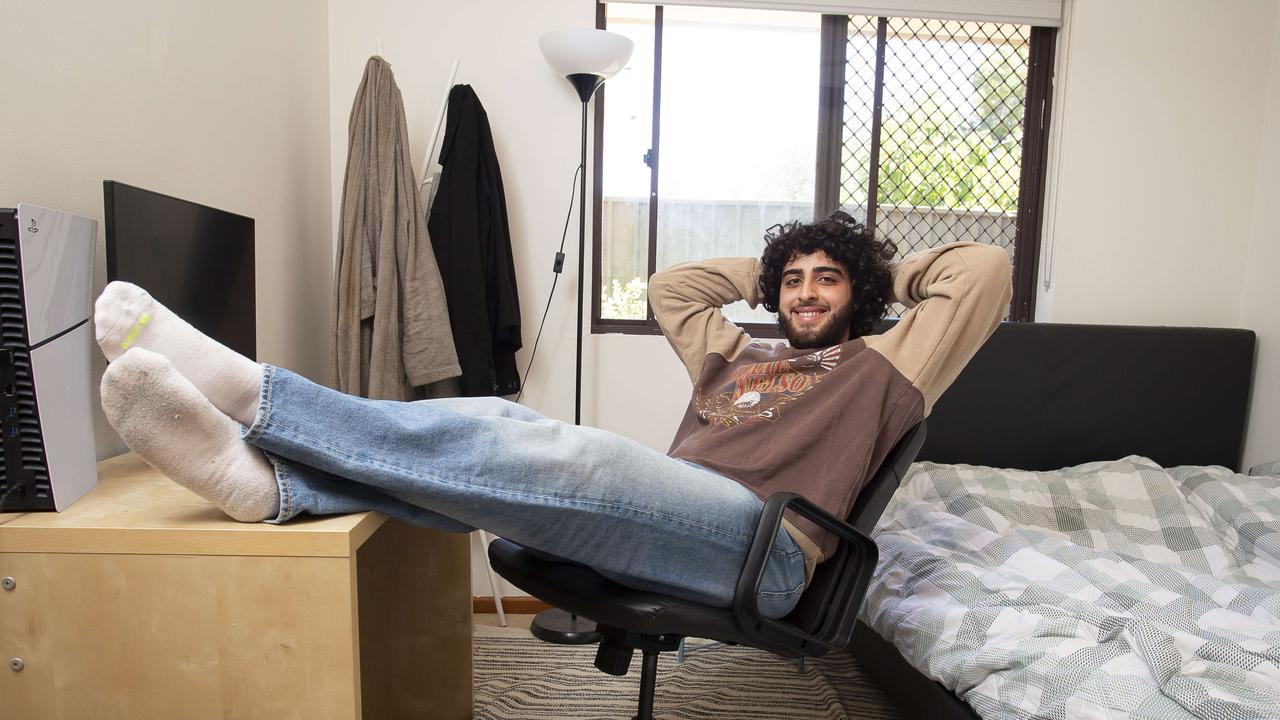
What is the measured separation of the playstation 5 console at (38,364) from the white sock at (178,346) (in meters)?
0.16

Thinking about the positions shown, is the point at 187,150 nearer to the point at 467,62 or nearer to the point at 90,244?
the point at 90,244

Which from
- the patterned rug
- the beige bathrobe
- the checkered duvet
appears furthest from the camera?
the beige bathrobe

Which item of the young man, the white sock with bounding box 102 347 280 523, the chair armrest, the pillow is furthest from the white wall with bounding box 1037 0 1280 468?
the white sock with bounding box 102 347 280 523

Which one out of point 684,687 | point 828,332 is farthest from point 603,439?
point 684,687

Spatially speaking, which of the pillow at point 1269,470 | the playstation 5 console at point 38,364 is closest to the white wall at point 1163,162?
the pillow at point 1269,470

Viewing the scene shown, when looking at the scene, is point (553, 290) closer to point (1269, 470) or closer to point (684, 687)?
point (684, 687)

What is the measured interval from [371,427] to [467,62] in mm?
1864

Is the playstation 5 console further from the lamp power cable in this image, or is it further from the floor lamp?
the lamp power cable

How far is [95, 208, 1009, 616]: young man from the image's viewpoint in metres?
0.90

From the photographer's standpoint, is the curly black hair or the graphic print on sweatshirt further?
the curly black hair

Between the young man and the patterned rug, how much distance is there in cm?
74

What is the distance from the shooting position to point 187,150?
1.68 metres

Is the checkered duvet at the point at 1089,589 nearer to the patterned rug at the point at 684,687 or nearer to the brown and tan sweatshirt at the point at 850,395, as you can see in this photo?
the brown and tan sweatshirt at the point at 850,395

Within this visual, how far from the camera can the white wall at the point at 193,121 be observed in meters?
1.25
